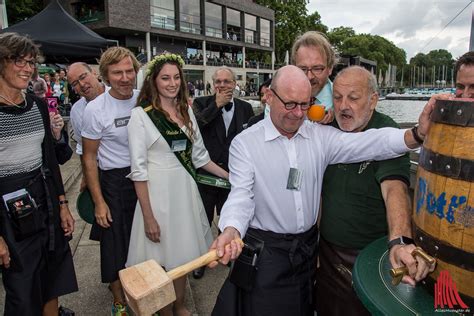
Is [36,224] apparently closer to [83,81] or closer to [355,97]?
[83,81]

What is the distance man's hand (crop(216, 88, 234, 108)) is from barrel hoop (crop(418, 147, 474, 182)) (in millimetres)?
2554

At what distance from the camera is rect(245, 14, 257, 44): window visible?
44.4 meters

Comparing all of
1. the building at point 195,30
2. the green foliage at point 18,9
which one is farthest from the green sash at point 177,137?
the green foliage at point 18,9

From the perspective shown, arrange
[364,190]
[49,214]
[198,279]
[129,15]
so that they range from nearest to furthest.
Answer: [364,190]
[49,214]
[198,279]
[129,15]

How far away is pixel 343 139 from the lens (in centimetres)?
197

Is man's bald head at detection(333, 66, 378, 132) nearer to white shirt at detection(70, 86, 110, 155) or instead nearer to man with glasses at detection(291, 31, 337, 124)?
man with glasses at detection(291, 31, 337, 124)

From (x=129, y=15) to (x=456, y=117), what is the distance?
103ft

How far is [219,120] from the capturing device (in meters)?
3.82

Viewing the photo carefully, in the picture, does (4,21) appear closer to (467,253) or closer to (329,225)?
(329,225)

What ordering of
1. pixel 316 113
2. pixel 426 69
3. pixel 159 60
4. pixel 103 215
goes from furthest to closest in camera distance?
pixel 426 69, pixel 103 215, pixel 159 60, pixel 316 113

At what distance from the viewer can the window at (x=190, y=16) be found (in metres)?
35.1

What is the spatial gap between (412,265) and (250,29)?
46835 mm

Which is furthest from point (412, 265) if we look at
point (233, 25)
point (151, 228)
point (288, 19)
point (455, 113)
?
point (288, 19)

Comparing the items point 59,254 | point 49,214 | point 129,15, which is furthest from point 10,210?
point 129,15
